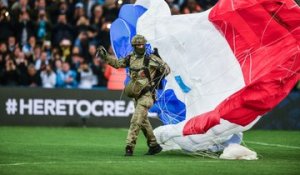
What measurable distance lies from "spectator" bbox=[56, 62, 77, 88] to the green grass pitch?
354 centimetres

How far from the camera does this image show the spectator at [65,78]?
27031 mm

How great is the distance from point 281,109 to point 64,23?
24.0 feet

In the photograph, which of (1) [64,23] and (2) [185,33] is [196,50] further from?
(1) [64,23]

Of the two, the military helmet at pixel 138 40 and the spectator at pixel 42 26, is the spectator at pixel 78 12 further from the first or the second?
the military helmet at pixel 138 40

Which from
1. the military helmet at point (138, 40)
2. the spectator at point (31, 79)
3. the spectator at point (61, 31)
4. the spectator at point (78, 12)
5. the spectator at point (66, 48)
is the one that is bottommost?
the spectator at point (31, 79)

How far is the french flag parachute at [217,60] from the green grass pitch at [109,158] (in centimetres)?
68

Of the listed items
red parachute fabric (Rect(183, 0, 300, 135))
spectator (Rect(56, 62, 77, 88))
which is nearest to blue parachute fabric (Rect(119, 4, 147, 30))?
red parachute fabric (Rect(183, 0, 300, 135))

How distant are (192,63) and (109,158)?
107 inches

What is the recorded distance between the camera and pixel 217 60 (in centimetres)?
1770

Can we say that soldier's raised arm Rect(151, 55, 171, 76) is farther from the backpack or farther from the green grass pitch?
the green grass pitch

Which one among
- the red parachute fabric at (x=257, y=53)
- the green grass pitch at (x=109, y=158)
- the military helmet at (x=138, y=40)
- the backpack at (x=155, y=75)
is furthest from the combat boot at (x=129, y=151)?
the military helmet at (x=138, y=40)

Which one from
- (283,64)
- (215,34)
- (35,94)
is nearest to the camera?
(283,64)

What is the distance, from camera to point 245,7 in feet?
56.9

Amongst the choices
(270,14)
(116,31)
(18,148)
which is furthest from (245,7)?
(18,148)
